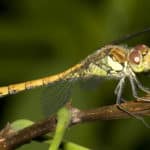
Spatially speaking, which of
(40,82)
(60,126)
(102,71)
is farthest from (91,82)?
(60,126)

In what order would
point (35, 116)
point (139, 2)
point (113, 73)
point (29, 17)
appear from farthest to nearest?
point (29, 17)
point (139, 2)
point (35, 116)
point (113, 73)

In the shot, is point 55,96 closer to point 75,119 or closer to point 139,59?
point 139,59

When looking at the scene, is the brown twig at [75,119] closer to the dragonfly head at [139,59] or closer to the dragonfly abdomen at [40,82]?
the dragonfly head at [139,59]

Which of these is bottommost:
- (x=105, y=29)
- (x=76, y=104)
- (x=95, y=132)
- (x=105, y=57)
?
(x=95, y=132)

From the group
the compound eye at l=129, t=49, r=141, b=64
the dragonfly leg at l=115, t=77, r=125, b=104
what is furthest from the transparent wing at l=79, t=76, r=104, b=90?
the compound eye at l=129, t=49, r=141, b=64

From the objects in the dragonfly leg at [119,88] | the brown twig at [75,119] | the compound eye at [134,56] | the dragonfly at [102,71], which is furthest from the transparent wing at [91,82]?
the brown twig at [75,119]

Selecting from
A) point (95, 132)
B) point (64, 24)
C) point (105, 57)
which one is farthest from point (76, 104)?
point (64, 24)

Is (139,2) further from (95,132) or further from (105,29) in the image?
(95,132)
